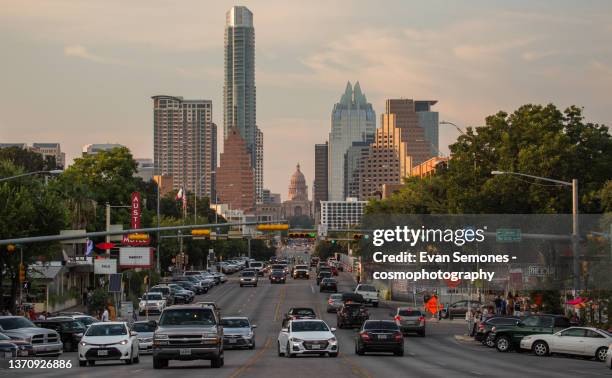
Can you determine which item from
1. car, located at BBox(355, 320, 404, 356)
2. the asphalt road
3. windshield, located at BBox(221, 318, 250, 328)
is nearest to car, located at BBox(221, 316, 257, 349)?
windshield, located at BBox(221, 318, 250, 328)

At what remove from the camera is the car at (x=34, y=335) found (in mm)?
43812

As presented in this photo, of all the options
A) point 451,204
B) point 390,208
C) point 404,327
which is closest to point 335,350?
point 404,327

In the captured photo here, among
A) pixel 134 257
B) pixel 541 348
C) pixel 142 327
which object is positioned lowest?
pixel 541 348

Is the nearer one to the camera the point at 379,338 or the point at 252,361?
the point at 252,361

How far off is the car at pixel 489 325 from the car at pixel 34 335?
70.2ft

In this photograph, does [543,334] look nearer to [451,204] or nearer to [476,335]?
[476,335]

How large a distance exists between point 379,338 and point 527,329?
9.72 metres

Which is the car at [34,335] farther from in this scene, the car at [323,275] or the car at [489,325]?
the car at [323,275]

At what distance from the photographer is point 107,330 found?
129 ft

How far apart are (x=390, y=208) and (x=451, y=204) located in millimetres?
42112

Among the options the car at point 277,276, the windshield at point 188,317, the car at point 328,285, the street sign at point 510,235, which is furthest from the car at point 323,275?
the windshield at point 188,317

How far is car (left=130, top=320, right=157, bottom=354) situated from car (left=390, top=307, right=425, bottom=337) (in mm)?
17502

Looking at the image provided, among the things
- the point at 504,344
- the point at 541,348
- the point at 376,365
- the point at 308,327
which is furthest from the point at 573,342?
the point at 376,365

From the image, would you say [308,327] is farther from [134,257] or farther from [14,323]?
[134,257]
